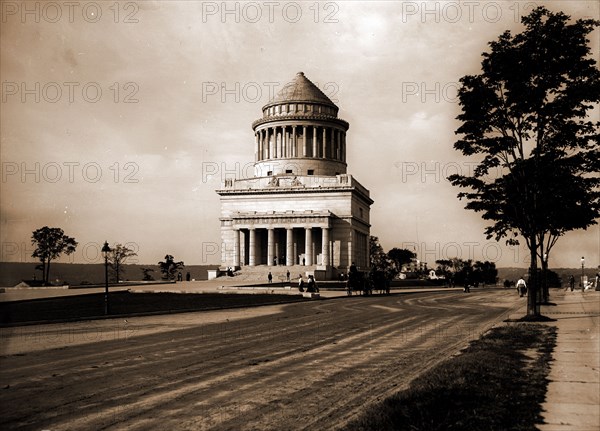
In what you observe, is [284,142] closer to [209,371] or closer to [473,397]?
[209,371]

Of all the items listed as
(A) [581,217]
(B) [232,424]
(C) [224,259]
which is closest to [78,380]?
(B) [232,424]

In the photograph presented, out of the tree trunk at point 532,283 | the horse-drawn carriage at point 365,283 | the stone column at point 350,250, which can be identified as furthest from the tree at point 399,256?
the tree trunk at point 532,283

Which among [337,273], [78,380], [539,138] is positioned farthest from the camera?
[337,273]

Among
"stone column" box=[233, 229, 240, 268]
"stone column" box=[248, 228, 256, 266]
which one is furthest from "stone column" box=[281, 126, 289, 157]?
"stone column" box=[233, 229, 240, 268]

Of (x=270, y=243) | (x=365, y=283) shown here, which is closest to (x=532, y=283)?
(x=365, y=283)

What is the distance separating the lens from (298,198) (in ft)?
303

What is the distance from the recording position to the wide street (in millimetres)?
8719

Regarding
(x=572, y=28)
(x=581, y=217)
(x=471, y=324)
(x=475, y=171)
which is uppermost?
(x=572, y=28)

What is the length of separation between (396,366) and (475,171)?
43.0 ft

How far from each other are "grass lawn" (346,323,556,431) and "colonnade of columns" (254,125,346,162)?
298 feet

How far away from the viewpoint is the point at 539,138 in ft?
74.3

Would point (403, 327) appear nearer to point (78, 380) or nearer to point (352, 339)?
point (352, 339)

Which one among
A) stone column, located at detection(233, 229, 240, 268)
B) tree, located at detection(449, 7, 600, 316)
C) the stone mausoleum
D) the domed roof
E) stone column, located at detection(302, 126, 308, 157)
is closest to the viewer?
tree, located at detection(449, 7, 600, 316)

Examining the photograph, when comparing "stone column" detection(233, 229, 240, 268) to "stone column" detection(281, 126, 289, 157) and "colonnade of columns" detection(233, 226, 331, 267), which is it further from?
"stone column" detection(281, 126, 289, 157)
